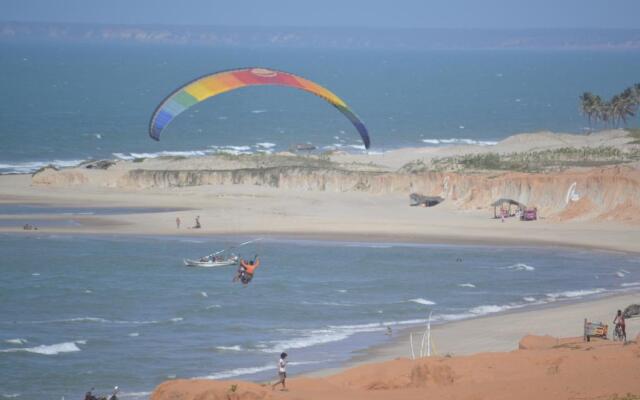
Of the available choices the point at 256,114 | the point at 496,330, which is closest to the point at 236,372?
the point at 496,330

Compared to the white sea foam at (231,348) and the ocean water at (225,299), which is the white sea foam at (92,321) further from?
the white sea foam at (231,348)

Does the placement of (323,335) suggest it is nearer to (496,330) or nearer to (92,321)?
(496,330)

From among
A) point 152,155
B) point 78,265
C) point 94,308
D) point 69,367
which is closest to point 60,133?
point 152,155

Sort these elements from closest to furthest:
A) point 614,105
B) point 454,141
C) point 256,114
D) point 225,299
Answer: point 225,299
point 614,105
point 454,141
point 256,114

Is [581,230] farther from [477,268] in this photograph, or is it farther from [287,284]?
[287,284]

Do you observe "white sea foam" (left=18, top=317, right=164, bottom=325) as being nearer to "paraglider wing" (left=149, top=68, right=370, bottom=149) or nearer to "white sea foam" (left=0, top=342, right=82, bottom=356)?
"white sea foam" (left=0, top=342, right=82, bottom=356)

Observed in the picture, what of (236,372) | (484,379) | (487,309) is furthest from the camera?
(487,309)
